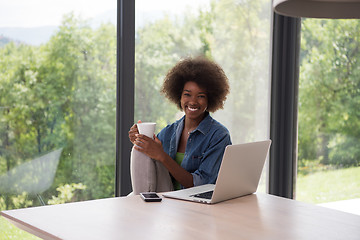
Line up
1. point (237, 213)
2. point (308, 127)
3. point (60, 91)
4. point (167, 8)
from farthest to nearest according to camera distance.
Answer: point (308, 127), point (167, 8), point (60, 91), point (237, 213)

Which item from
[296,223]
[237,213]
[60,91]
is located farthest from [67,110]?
[296,223]

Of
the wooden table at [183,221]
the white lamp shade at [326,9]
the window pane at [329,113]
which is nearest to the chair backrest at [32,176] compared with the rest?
the wooden table at [183,221]

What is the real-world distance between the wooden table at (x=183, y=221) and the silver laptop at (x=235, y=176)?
56 mm

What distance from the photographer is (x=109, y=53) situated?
317 cm

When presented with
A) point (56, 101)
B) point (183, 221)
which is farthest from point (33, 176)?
point (183, 221)

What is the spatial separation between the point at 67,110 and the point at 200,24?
1.19m

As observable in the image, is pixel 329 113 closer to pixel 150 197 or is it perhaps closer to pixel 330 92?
pixel 330 92

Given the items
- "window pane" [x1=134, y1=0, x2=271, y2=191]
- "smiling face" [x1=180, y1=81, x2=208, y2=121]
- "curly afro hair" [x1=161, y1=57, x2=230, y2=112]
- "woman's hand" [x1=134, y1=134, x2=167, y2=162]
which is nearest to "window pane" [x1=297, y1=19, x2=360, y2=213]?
"window pane" [x1=134, y1=0, x2=271, y2=191]

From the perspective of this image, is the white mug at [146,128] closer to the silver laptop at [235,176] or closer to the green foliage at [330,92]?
the silver laptop at [235,176]

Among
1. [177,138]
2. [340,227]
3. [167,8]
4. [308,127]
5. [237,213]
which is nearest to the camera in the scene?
[340,227]

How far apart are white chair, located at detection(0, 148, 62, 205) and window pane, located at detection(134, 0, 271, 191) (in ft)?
2.18

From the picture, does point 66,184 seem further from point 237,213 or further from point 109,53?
point 237,213

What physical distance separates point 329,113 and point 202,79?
Result: 5.06 feet

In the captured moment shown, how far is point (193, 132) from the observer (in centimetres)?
268
